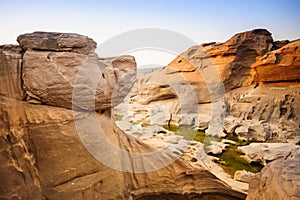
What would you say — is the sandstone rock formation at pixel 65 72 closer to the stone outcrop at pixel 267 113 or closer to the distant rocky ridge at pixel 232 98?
the distant rocky ridge at pixel 232 98

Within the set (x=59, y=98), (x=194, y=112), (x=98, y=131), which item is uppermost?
(x=59, y=98)

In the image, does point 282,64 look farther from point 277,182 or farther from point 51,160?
point 51,160

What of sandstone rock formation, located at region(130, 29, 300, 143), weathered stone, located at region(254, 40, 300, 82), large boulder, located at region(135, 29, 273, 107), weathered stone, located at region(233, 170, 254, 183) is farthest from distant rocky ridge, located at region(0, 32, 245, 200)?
large boulder, located at region(135, 29, 273, 107)

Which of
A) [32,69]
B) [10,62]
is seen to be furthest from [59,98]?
[10,62]

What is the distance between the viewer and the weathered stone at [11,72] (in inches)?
114

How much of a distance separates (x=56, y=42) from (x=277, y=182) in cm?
340

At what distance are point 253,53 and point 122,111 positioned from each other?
999cm

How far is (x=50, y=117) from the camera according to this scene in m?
3.08

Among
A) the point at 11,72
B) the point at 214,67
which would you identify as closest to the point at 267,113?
the point at 214,67

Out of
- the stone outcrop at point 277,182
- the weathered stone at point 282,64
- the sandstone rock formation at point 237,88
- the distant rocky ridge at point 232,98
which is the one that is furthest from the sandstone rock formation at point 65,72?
the weathered stone at point 282,64

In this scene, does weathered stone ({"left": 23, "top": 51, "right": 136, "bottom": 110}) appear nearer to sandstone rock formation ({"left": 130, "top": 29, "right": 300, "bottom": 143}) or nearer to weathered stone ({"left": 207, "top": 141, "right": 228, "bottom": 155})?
weathered stone ({"left": 207, "top": 141, "right": 228, "bottom": 155})

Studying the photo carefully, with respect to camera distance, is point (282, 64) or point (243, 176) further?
point (282, 64)

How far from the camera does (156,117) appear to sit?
1345cm

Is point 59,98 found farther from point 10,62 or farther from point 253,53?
point 253,53
